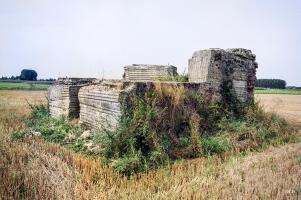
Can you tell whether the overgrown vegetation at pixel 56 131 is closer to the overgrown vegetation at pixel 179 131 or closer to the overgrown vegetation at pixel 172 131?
the overgrown vegetation at pixel 172 131

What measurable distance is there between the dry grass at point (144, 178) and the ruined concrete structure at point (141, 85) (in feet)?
6.25

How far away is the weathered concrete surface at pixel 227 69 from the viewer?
10.8 m

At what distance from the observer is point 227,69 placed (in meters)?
11.3

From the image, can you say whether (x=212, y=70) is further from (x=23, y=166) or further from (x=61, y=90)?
(x=23, y=166)

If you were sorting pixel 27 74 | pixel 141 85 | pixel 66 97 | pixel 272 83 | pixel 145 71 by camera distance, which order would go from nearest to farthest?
pixel 141 85
pixel 66 97
pixel 145 71
pixel 272 83
pixel 27 74

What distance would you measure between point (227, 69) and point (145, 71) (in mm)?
3440

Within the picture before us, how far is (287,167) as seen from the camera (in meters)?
6.48

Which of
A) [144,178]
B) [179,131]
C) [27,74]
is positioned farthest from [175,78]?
[27,74]

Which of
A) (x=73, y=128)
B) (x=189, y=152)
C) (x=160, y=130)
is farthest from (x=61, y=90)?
(x=189, y=152)

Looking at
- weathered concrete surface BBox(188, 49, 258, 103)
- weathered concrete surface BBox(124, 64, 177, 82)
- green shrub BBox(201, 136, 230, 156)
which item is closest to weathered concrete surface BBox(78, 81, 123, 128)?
green shrub BBox(201, 136, 230, 156)

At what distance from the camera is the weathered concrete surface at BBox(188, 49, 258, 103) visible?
10805 millimetres

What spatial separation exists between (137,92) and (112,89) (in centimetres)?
69

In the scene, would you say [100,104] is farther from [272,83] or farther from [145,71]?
[272,83]

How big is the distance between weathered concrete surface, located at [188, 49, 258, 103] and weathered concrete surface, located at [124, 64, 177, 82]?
1.69 metres
